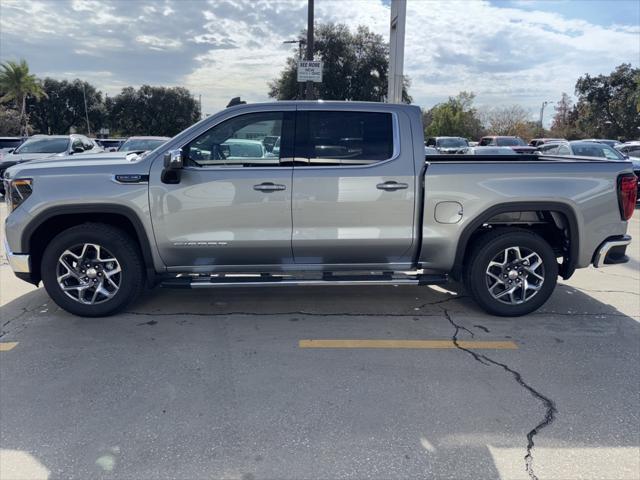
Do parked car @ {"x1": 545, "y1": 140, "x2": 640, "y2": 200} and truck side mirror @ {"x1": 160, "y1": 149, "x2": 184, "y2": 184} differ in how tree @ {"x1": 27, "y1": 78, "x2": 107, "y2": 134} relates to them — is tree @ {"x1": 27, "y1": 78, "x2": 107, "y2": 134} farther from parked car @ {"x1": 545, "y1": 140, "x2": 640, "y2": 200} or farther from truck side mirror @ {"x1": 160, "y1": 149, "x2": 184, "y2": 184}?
truck side mirror @ {"x1": 160, "y1": 149, "x2": 184, "y2": 184}

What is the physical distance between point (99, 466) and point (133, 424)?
1.33 ft

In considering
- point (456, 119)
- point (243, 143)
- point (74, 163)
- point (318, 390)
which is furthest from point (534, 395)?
point (456, 119)

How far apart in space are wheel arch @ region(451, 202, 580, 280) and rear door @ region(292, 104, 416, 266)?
0.52m

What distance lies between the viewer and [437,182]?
15.0 ft

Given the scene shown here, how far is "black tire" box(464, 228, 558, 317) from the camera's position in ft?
15.6

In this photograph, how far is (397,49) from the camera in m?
11.3

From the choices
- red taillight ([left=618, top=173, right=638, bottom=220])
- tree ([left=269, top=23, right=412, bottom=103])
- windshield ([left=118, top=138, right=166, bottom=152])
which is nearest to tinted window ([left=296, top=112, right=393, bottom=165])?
red taillight ([left=618, top=173, right=638, bottom=220])

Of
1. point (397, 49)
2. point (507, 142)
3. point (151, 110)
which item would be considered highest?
point (151, 110)

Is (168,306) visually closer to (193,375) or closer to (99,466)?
(193,375)

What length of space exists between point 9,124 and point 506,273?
156ft

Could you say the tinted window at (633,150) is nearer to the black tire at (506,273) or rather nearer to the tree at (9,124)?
the black tire at (506,273)

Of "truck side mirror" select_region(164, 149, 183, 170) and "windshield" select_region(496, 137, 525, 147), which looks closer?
"truck side mirror" select_region(164, 149, 183, 170)

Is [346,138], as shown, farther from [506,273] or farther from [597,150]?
[597,150]

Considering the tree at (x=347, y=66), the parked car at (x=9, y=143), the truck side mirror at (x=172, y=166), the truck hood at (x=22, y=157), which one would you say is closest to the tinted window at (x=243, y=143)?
the truck side mirror at (x=172, y=166)
